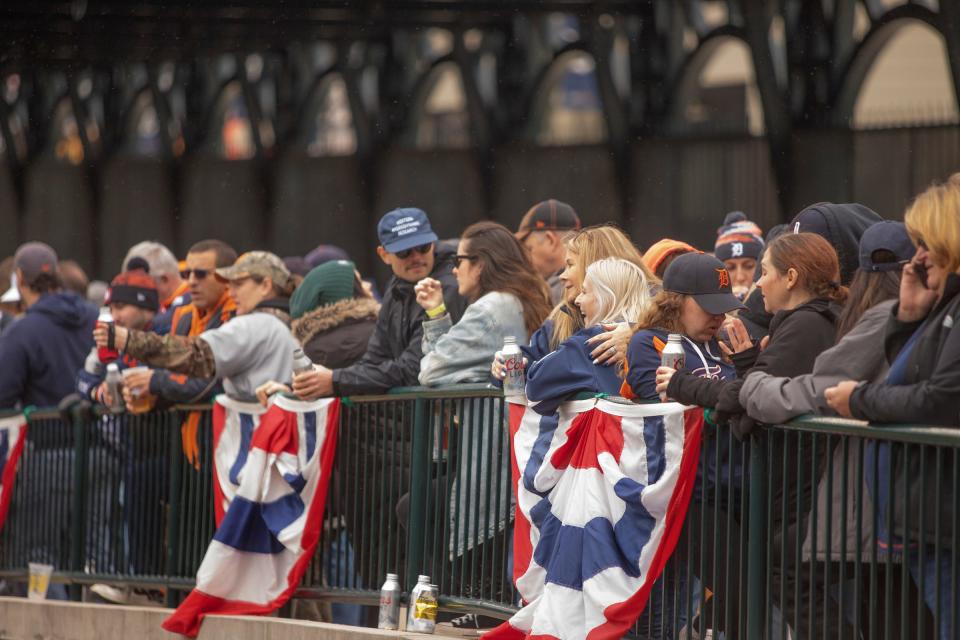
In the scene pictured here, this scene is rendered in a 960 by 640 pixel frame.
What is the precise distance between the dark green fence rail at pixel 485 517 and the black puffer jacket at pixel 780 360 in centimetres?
18

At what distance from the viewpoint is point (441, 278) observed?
32.6ft

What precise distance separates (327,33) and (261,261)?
9.92m

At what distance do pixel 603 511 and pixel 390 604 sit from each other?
208cm

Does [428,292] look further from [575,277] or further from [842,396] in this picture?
[842,396]

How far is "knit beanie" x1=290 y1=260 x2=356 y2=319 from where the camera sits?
1017 cm

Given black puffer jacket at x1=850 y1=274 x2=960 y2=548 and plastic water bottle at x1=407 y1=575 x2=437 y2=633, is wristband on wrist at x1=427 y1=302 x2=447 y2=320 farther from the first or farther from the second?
black puffer jacket at x1=850 y1=274 x2=960 y2=548

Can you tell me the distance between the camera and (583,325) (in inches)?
326

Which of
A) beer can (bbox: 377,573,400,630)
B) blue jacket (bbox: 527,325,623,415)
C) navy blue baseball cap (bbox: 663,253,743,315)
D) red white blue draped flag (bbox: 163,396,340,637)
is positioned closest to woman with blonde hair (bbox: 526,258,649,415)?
blue jacket (bbox: 527,325,623,415)

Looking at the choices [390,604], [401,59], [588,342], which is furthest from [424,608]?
[401,59]

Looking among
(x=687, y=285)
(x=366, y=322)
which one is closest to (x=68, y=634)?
(x=366, y=322)

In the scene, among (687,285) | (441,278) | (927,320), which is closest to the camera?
(927,320)

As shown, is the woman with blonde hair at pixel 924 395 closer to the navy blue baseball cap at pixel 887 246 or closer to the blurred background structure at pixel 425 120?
the navy blue baseball cap at pixel 887 246

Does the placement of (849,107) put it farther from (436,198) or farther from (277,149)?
(277,149)

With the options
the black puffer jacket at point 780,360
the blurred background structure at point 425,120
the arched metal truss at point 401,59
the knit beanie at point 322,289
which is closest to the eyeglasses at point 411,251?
the knit beanie at point 322,289
